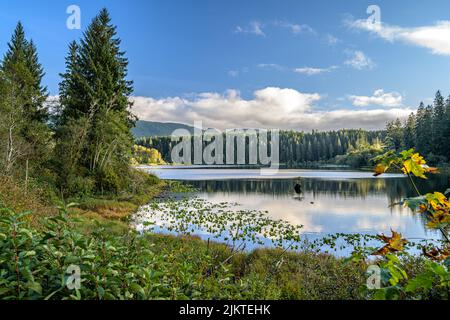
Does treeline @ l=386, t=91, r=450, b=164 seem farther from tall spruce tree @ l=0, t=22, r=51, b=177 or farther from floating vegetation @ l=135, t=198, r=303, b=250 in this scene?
tall spruce tree @ l=0, t=22, r=51, b=177

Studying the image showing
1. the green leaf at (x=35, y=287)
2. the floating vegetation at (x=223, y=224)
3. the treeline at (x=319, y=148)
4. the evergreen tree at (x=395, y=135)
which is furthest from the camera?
the treeline at (x=319, y=148)

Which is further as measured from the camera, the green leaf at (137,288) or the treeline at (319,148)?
the treeline at (319,148)

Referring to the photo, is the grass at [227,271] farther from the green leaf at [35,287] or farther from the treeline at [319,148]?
the treeline at [319,148]

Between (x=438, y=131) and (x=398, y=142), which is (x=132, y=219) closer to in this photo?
(x=438, y=131)

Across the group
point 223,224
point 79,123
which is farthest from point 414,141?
point 79,123

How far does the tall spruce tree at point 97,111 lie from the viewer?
2594cm

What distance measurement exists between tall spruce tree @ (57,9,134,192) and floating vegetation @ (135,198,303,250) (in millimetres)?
6704

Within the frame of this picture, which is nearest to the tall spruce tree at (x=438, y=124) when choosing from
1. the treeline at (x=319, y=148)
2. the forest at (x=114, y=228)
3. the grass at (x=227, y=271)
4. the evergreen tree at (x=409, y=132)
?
the evergreen tree at (x=409, y=132)

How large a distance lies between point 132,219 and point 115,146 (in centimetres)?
1145

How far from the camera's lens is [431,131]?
2714 inches

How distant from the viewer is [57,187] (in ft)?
76.2

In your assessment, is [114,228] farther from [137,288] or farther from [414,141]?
[414,141]

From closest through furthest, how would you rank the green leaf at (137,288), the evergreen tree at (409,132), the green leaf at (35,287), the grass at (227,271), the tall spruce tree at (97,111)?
the green leaf at (35,287) → the green leaf at (137,288) → the grass at (227,271) → the tall spruce tree at (97,111) → the evergreen tree at (409,132)
